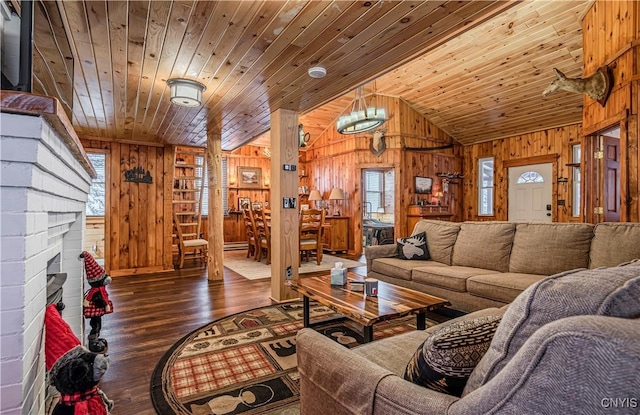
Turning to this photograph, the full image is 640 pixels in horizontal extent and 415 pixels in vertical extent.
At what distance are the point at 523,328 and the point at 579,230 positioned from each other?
2713 millimetres

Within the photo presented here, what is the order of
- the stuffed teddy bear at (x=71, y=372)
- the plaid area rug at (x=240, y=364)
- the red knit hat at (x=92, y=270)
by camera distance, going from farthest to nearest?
the red knit hat at (x=92, y=270) < the plaid area rug at (x=240, y=364) < the stuffed teddy bear at (x=71, y=372)

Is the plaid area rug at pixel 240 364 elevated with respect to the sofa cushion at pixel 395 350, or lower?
lower

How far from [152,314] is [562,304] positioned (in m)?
3.56

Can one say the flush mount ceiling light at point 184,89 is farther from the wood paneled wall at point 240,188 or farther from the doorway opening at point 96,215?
the wood paneled wall at point 240,188

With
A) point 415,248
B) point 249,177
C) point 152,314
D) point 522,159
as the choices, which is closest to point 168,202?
point 152,314

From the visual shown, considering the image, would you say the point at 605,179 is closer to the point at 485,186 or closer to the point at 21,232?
the point at 485,186

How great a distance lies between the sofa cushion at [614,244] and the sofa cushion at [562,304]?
7.45ft

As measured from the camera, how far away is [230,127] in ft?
14.9

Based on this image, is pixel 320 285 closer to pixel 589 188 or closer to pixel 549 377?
pixel 549 377

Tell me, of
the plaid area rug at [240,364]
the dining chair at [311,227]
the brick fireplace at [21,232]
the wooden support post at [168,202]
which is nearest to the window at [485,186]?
the dining chair at [311,227]

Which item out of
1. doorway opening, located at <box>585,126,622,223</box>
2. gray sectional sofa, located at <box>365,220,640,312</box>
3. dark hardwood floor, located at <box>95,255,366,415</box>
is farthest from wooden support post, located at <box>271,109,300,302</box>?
doorway opening, located at <box>585,126,622,223</box>

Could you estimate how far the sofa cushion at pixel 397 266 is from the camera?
11.4 feet

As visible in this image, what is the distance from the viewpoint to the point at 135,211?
5484mm

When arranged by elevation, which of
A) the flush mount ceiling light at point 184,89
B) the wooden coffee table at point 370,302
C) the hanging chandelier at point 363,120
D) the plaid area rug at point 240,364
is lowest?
the plaid area rug at point 240,364
